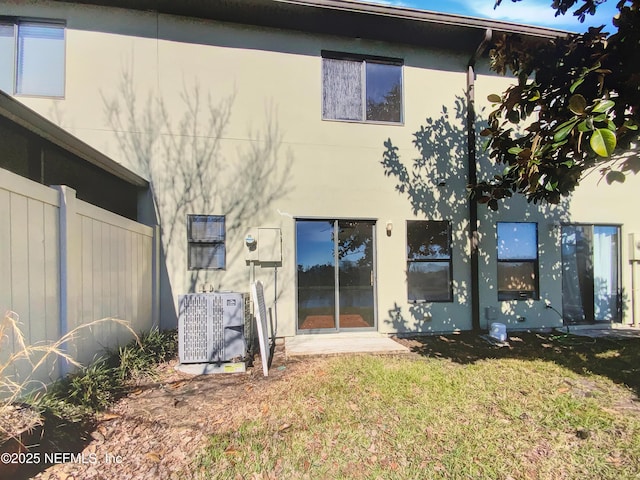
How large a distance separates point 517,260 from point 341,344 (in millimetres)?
3985

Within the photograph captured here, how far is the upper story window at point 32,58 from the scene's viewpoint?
5391mm

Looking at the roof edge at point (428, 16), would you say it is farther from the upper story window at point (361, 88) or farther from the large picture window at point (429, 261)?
the large picture window at point (429, 261)

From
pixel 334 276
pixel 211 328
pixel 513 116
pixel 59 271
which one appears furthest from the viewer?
pixel 334 276

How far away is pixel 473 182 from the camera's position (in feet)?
21.2

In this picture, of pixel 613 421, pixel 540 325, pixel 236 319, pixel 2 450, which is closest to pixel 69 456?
pixel 2 450

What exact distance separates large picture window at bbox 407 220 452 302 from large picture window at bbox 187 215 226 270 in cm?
345

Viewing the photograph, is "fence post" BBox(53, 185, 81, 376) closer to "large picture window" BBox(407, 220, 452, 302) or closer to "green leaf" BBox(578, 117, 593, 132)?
"green leaf" BBox(578, 117, 593, 132)

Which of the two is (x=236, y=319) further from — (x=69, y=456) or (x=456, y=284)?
(x=456, y=284)

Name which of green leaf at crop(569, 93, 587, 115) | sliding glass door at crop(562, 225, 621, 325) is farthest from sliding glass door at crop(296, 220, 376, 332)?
sliding glass door at crop(562, 225, 621, 325)

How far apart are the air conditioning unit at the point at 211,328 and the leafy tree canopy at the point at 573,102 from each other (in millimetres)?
3737

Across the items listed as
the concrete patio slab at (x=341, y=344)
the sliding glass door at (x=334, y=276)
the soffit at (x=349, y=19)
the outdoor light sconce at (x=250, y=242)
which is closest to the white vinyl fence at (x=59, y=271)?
the outdoor light sconce at (x=250, y=242)

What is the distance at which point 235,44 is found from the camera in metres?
5.94

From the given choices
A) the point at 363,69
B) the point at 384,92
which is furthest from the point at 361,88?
the point at 384,92

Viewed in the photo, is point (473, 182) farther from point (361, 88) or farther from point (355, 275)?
point (355, 275)
